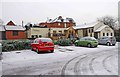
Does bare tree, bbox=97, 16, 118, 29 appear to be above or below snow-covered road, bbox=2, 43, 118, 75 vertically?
above

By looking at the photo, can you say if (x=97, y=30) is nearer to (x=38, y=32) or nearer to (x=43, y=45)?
(x=38, y=32)

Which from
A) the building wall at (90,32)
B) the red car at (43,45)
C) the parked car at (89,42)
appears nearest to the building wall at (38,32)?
the building wall at (90,32)

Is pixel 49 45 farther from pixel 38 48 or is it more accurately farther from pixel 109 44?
pixel 109 44

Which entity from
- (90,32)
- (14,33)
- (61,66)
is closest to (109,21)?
(90,32)

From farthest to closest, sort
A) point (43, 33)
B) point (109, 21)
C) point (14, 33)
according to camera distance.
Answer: point (109, 21), point (43, 33), point (14, 33)

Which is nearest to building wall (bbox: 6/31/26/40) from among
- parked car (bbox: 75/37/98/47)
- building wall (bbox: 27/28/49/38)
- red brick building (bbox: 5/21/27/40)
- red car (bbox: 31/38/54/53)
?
red brick building (bbox: 5/21/27/40)

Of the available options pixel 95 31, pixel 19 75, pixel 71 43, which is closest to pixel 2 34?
pixel 71 43

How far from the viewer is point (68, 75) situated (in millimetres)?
6371

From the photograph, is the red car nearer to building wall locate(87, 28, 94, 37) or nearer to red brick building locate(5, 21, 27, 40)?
red brick building locate(5, 21, 27, 40)

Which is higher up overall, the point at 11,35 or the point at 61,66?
the point at 11,35

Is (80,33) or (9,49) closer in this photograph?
(9,49)

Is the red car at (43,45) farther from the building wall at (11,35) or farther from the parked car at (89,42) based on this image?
the building wall at (11,35)

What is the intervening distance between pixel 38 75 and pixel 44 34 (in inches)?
1276

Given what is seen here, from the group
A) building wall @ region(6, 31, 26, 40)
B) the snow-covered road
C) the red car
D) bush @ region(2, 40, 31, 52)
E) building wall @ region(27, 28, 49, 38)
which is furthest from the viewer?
building wall @ region(27, 28, 49, 38)
